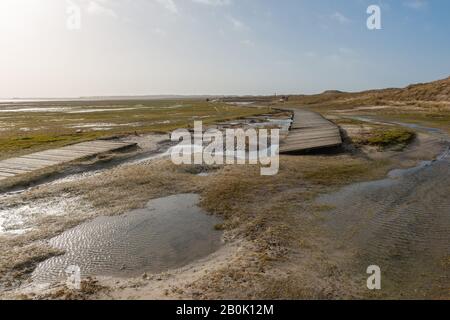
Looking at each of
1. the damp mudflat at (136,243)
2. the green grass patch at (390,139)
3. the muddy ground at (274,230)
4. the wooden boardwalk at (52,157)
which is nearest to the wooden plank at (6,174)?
the wooden boardwalk at (52,157)

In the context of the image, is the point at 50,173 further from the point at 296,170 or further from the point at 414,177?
the point at 414,177

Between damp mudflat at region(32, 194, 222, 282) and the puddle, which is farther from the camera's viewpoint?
damp mudflat at region(32, 194, 222, 282)

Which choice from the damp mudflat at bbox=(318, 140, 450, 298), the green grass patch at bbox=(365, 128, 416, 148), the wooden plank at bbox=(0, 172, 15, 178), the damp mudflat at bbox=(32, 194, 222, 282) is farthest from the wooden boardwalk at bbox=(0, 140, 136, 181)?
the green grass patch at bbox=(365, 128, 416, 148)

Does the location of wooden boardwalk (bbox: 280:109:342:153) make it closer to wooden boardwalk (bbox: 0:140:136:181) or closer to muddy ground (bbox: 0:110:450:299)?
muddy ground (bbox: 0:110:450:299)

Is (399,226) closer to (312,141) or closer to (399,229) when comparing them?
(399,229)

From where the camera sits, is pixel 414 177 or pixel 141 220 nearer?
pixel 141 220

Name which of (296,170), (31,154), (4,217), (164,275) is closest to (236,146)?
(296,170)
